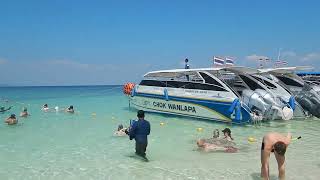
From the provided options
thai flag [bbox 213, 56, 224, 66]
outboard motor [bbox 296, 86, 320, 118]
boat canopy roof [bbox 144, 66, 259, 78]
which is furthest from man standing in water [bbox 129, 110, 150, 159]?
outboard motor [bbox 296, 86, 320, 118]

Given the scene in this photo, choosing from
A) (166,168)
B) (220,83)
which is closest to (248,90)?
(220,83)

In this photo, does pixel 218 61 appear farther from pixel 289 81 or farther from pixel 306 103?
pixel 289 81

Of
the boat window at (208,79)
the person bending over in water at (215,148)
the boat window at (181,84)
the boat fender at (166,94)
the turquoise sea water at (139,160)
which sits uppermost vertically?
the boat window at (208,79)

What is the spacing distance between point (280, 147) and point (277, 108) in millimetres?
10352

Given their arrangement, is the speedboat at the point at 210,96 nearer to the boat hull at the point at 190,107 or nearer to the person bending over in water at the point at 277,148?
the boat hull at the point at 190,107

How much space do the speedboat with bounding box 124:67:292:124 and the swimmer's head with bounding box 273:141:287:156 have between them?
9353mm

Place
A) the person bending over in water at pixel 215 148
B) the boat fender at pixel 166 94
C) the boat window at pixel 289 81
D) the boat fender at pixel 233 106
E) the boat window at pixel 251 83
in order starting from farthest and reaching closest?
the boat window at pixel 289 81, the boat fender at pixel 166 94, the boat window at pixel 251 83, the boat fender at pixel 233 106, the person bending over in water at pixel 215 148

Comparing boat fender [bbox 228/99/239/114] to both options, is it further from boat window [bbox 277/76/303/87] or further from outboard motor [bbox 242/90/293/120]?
boat window [bbox 277/76/303/87]

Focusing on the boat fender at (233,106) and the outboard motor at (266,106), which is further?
the outboard motor at (266,106)

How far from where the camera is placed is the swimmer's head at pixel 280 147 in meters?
7.53

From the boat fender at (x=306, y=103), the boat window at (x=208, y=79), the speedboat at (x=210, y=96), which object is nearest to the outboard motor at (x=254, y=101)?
the speedboat at (x=210, y=96)

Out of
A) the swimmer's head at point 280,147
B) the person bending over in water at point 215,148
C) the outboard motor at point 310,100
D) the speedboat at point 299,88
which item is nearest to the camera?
the swimmer's head at point 280,147

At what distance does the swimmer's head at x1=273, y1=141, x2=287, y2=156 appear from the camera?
753 cm

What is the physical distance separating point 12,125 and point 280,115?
41.2 feet
